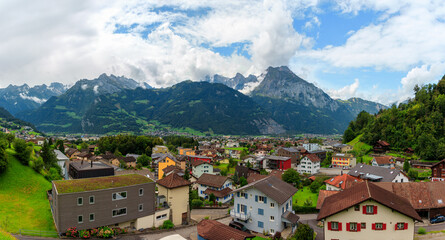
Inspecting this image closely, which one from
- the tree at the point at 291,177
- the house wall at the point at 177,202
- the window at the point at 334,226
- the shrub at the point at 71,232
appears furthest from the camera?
the tree at the point at 291,177

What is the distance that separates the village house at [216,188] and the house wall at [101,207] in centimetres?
2202

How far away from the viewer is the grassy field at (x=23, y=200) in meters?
26.5

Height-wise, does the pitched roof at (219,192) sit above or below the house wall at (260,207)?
below

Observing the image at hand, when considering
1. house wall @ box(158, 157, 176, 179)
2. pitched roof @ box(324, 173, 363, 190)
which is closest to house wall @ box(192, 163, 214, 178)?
house wall @ box(158, 157, 176, 179)

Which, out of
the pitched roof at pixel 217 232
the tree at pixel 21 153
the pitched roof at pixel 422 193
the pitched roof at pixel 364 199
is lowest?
the pitched roof at pixel 217 232

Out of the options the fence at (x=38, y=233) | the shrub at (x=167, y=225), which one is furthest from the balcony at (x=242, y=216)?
the fence at (x=38, y=233)

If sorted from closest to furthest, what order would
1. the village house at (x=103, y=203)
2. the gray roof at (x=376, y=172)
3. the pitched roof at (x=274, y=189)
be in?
the village house at (x=103, y=203)
the pitched roof at (x=274, y=189)
the gray roof at (x=376, y=172)

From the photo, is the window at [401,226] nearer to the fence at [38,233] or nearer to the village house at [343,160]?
the fence at [38,233]

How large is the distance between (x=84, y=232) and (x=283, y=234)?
73.1ft

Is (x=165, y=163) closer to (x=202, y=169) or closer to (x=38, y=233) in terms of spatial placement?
(x=202, y=169)

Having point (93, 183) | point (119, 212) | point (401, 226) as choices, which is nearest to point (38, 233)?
point (93, 183)

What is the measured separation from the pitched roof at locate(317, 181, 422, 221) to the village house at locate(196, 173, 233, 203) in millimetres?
28107

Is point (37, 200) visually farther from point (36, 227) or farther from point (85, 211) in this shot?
point (85, 211)

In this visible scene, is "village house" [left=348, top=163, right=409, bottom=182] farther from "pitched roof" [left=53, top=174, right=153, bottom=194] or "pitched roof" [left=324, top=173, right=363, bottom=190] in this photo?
"pitched roof" [left=53, top=174, right=153, bottom=194]
